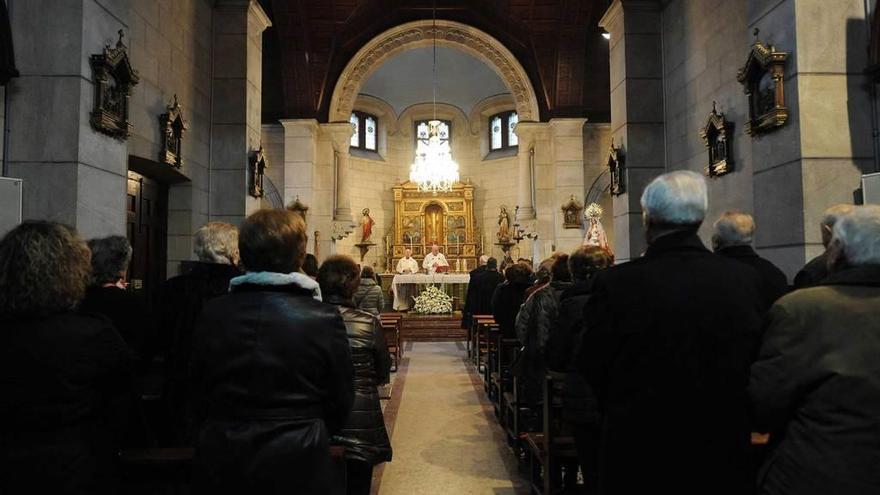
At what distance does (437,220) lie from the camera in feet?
73.2

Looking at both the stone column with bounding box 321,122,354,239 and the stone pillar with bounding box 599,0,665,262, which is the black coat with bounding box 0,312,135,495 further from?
the stone column with bounding box 321,122,354,239

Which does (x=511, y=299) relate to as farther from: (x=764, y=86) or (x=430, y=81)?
(x=430, y=81)

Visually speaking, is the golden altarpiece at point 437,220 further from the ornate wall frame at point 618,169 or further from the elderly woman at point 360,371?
the elderly woman at point 360,371

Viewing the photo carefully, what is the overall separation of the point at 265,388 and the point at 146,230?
6.57m

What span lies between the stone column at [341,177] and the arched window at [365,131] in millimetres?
5974

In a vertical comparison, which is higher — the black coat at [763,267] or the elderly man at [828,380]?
the black coat at [763,267]

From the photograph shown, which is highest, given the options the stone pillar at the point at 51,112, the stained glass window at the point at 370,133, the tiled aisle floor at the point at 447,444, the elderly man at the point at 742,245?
the stained glass window at the point at 370,133

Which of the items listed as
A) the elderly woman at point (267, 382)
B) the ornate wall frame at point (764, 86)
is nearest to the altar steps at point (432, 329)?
the ornate wall frame at point (764, 86)

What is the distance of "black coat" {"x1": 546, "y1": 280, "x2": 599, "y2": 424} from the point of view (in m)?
3.18

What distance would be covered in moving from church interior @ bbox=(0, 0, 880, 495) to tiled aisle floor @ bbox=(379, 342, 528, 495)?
0.04 meters

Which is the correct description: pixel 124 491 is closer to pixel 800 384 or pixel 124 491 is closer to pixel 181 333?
pixel 181 333

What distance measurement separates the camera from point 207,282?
10.2 ft

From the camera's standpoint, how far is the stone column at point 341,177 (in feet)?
52.9

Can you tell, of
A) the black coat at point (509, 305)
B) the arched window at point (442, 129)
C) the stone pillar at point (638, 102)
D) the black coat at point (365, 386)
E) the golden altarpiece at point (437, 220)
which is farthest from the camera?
the arched window at point (442, 129)
